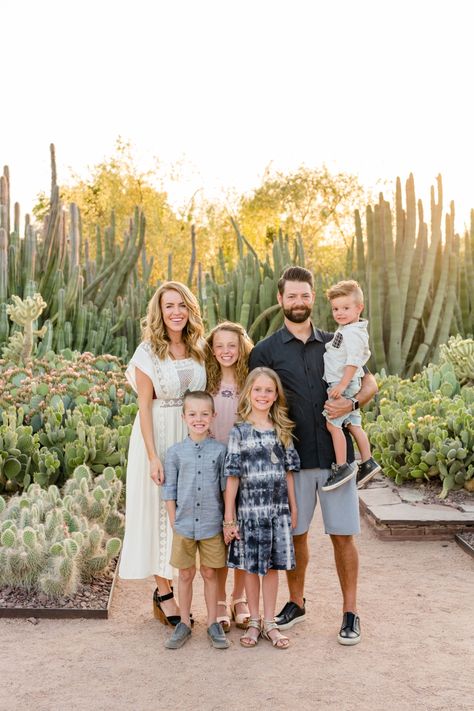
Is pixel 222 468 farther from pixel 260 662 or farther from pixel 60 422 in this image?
pixel 60 422

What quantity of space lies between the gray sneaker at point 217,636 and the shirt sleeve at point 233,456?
0.70 metres

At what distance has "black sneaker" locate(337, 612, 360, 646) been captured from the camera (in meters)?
4.00

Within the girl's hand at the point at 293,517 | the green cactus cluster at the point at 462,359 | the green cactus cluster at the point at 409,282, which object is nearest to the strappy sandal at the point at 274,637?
the girl's hand at the point at 293,517

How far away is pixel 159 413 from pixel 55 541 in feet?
3.13

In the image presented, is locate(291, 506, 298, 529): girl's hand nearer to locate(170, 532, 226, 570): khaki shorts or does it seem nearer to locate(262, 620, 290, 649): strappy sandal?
locate(170, 532, 226, 570): khaki shorts

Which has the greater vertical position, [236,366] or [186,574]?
[236,366]

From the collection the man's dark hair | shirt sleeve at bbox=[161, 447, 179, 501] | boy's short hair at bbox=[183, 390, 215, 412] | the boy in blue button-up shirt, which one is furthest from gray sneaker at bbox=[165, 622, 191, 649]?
the man's dark hair

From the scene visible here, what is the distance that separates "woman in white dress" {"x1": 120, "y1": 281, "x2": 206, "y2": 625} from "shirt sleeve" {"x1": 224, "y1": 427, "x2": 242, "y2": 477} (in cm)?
34

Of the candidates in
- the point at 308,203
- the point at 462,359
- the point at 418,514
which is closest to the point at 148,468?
the point at 418,514

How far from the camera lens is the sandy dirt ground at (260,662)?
11.2 feet

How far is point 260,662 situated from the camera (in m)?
3.76

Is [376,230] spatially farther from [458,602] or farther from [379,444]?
[458,602]

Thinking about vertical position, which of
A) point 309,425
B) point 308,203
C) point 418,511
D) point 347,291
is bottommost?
point 418,511

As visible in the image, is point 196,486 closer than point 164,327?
Yes
